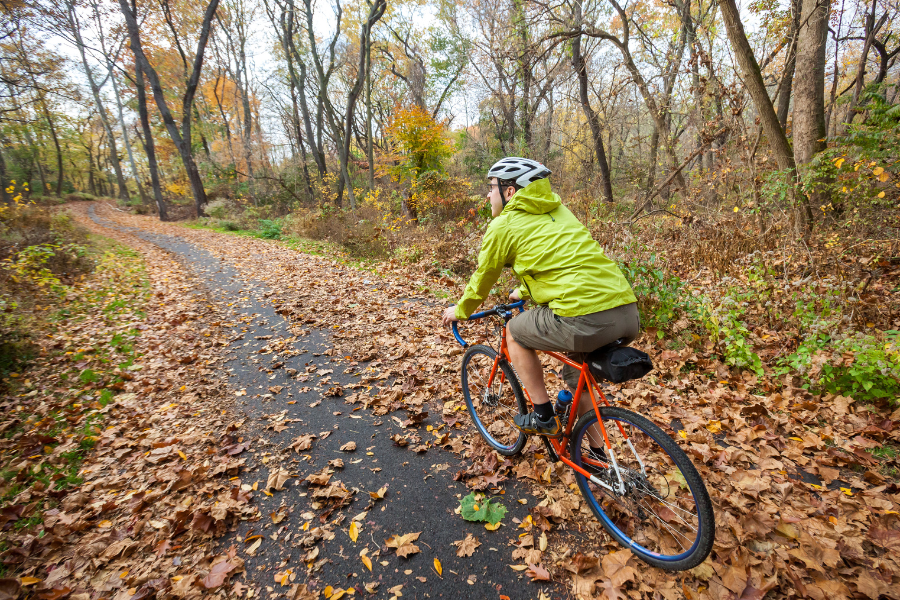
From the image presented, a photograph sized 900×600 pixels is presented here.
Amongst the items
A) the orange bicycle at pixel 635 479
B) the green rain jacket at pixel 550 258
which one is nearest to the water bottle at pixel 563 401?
the orange bicycle at pixel 635 479

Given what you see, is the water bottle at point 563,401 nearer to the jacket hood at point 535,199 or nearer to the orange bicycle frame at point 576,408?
the orange bicycle frame at point 576,408

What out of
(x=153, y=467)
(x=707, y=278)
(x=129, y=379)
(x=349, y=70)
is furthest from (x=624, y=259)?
(x=349, y=70)

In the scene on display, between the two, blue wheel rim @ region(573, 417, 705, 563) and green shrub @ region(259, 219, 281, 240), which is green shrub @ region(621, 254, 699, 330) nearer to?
blue wheel rim @ region(573, 417, 705, 563)

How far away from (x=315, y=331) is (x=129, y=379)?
243 centimetres

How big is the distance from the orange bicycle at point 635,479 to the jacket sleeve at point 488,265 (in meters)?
0.28

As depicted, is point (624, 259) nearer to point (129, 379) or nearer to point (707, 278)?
point (707, 278)

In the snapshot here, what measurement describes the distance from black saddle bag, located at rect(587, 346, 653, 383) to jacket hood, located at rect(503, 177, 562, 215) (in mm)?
1016

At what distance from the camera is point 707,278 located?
592 centimetres

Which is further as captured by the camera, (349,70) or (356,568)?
(349,70)

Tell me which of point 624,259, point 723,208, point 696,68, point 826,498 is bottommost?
point 826,498

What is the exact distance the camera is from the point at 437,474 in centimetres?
319

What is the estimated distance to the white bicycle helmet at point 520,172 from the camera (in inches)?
99.4

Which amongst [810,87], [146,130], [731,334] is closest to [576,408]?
[731,334]

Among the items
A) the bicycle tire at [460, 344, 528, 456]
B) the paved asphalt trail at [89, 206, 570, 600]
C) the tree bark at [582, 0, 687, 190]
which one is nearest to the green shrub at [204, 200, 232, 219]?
the paved asphalt trail at [89, 206, 570, 600]
